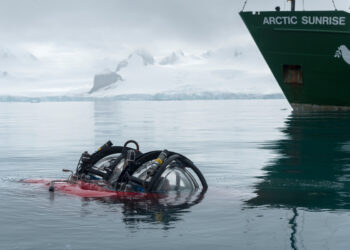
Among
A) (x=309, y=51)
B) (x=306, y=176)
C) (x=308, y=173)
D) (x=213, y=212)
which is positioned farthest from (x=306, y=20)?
(x=213, y=212)

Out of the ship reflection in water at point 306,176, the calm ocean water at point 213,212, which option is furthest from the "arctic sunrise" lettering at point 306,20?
the calm ocean water at point 213,212

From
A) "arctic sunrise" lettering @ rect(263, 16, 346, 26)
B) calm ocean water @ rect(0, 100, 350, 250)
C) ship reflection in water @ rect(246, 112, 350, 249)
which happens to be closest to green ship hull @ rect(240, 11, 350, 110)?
"arctic sunrise" lettering @ rect(263, 16, 346, 26)

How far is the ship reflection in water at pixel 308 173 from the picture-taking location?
14516 millimetres

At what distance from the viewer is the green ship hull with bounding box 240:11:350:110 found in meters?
50.4

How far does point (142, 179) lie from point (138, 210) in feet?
5.59

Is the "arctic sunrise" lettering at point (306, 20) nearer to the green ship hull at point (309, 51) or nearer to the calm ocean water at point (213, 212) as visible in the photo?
the green ship hull at point (309, 51)

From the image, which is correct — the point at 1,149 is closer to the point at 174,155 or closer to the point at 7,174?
the point at 7,174

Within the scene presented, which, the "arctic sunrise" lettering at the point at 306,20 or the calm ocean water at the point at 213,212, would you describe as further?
the "arctic sunrise" lettering at the point at 306,20

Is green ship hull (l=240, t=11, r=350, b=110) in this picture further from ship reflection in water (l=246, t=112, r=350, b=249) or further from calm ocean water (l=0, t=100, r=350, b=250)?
calm ocean water (l=0, t=100, r=350, b=250)

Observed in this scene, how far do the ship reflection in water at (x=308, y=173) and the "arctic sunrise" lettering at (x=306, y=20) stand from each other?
618 inches

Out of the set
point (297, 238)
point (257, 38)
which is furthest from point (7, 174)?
point (257, 38)

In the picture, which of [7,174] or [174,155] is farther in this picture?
[7,174]

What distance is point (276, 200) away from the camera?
1452 centimetres

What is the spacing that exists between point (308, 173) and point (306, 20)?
1314 inches
